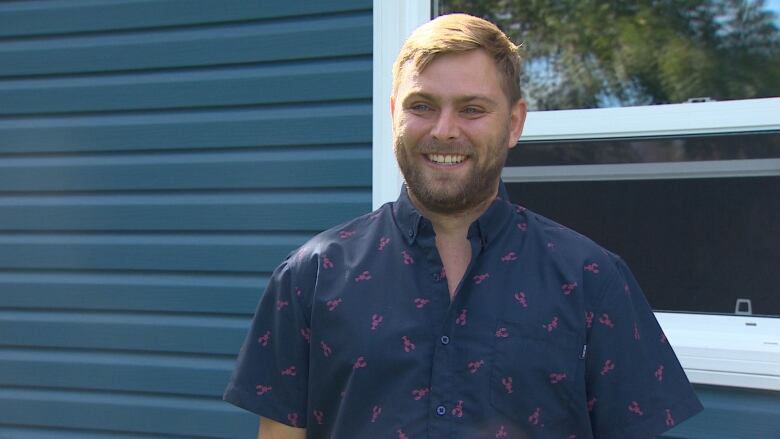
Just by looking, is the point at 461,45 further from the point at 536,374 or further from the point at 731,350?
the point at 731,350

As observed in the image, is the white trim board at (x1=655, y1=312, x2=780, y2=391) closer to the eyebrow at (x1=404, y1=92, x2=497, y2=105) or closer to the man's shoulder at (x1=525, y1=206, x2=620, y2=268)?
the man's shoulder at (x1=525, y1=206, x2=620, y2=268)

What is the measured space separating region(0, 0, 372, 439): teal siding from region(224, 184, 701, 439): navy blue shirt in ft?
3.87

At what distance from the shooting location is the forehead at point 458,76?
1443 millimetres

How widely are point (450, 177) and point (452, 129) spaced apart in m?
0.09

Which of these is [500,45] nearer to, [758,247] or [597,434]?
[597,434]

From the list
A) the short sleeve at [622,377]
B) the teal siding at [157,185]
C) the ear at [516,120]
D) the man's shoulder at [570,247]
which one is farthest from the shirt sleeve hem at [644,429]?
the teal siding at [157,185]

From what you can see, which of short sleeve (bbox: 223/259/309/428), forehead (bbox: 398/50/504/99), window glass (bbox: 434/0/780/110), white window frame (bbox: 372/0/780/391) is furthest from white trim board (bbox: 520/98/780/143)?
short sleeve (bbox: 223/259/309/428)

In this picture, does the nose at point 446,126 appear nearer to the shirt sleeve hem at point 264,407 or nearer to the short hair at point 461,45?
the short hair at point 461,45

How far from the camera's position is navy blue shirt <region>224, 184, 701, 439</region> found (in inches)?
55.0

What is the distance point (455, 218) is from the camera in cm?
154

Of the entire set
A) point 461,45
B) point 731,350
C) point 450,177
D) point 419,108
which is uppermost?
point 461,45

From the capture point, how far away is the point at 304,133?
2.74 m

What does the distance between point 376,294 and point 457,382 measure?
219mm

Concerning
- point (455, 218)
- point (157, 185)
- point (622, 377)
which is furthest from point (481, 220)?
point (157, 185)
